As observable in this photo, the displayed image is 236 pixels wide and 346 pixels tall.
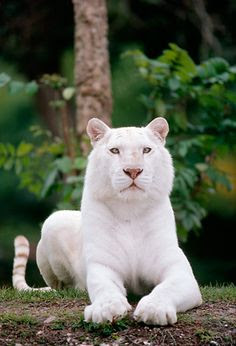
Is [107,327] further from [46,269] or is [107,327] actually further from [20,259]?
[20,259]

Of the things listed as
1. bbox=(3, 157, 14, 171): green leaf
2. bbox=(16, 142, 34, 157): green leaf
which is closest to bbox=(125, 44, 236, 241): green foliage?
bbox=(16, 142, 34, 157): green leaf

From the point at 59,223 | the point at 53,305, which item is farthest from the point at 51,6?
the point at 53,305

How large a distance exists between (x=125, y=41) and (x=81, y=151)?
5223mm

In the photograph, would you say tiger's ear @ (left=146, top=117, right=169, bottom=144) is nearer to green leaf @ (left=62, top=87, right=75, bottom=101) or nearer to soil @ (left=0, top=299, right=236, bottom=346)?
soil @ (left=0, top=299, right=236, bottom=346)

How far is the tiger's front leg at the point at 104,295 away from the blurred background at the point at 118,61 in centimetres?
722

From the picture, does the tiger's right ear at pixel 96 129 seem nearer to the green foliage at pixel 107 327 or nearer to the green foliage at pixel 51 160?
the green foliage at pixel 107 327

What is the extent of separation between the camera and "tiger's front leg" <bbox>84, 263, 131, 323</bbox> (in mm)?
4645

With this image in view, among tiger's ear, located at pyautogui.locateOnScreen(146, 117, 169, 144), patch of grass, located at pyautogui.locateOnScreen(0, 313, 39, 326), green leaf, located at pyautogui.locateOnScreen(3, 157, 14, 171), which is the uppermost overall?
green leaf, located at pyautogui.locateOnScreen(3, 157, 14, 171)

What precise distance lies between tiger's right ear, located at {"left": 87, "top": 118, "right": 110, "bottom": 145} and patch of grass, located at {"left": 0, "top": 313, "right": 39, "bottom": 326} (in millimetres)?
1137

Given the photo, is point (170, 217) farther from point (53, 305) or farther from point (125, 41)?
point (125, 41)

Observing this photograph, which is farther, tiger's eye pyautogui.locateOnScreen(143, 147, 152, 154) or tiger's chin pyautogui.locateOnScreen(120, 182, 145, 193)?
tiger's eye pyautogui.locateOnScreen(143, 147, 152, 154)

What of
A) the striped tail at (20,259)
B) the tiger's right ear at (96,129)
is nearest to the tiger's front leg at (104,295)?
the tiger's right ear at (96,129)

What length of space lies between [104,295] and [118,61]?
30.3 ft

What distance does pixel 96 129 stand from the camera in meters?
5.39
